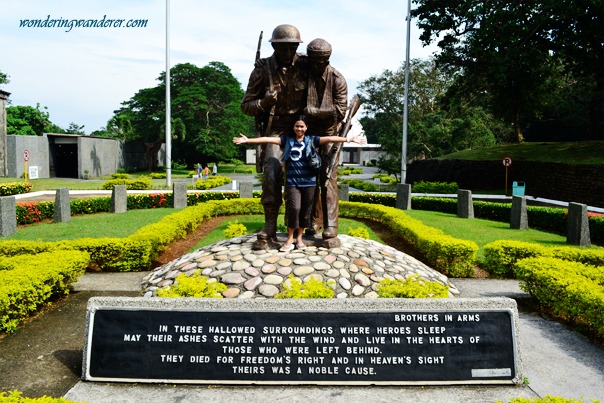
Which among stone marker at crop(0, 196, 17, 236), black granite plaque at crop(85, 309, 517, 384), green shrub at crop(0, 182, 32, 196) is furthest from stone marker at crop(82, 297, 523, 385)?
green shrub at crop(0, 182, 32, 196)

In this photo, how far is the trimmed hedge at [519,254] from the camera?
29.1ft

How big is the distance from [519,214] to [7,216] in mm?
15029

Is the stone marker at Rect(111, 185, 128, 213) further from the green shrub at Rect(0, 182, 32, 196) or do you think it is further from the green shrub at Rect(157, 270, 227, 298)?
the green shrub at Rect(157, 270, 227, 298)

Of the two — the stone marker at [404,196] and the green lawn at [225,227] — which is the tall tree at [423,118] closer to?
the stone marker at [404,196]

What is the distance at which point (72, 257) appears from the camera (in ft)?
25.4

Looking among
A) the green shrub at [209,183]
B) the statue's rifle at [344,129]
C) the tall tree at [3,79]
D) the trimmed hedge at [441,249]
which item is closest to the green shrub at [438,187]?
the green shrub at [209,183]

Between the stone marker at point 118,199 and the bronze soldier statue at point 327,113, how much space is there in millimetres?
12640

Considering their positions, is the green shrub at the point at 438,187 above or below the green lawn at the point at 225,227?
above

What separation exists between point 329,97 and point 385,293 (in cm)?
367

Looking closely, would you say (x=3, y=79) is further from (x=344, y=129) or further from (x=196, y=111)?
(x=344, y=129)

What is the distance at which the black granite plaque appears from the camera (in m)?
4.63

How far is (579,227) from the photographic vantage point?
12664 millimetres

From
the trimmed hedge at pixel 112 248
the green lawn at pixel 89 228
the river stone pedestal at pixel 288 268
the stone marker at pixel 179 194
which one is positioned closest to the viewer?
the river stone pedestal at pixel 288 268

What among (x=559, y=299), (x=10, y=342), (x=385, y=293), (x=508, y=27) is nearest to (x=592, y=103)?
(x=508, y=27)
